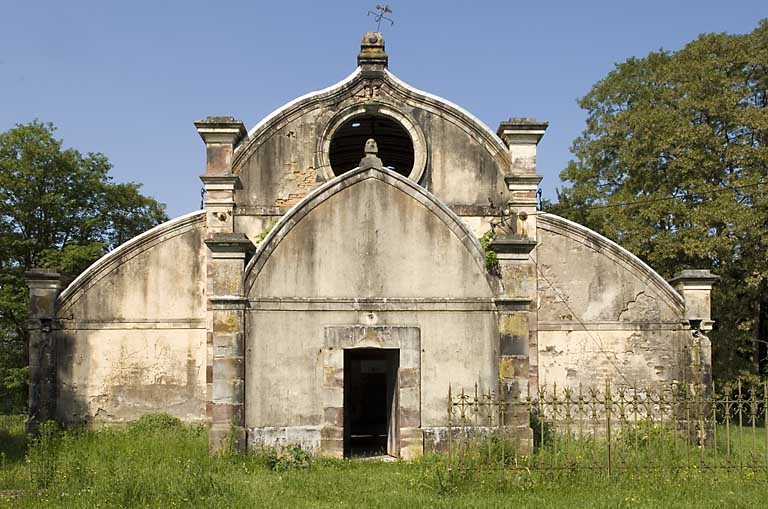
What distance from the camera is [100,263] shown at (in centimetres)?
1662

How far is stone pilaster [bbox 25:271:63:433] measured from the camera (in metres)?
16.1

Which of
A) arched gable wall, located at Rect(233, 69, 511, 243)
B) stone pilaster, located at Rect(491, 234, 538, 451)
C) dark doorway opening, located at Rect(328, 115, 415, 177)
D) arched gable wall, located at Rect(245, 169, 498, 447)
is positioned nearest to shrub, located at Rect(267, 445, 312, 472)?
arched gable wall, located at Rect(245, 169, 498, 447)

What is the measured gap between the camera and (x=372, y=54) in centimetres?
1703

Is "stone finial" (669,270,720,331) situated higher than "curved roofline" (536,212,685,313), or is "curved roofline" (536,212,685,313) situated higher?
"curved roofline" (536,212,685,313)

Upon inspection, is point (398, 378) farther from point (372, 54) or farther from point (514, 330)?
point (372, 54)

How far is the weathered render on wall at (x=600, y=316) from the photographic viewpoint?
16719 millimetres

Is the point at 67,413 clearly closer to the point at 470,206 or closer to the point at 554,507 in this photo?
the point at 470,206

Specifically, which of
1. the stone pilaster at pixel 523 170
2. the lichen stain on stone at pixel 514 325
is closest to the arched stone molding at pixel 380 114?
the stone pilaster at pixel 523 170

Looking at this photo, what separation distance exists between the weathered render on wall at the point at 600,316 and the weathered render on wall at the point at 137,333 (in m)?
7.37

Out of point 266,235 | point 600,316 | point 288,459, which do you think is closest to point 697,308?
point 600,316

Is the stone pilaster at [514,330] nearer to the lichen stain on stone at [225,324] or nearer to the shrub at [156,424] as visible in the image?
the lichen stain on stone at [225,324]

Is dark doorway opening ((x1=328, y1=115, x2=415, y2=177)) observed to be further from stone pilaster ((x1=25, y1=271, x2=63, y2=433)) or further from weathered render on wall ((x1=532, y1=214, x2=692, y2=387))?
stone pilaster ((x1=25, y1=271, x2=63, y2=433))

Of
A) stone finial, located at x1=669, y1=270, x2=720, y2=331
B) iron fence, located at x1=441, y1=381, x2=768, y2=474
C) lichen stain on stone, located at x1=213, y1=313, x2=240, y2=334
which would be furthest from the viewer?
stone finial, located at x1=669, y1=270, x2=720, y2=331

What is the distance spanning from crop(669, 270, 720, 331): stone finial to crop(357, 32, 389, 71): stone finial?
777cm
